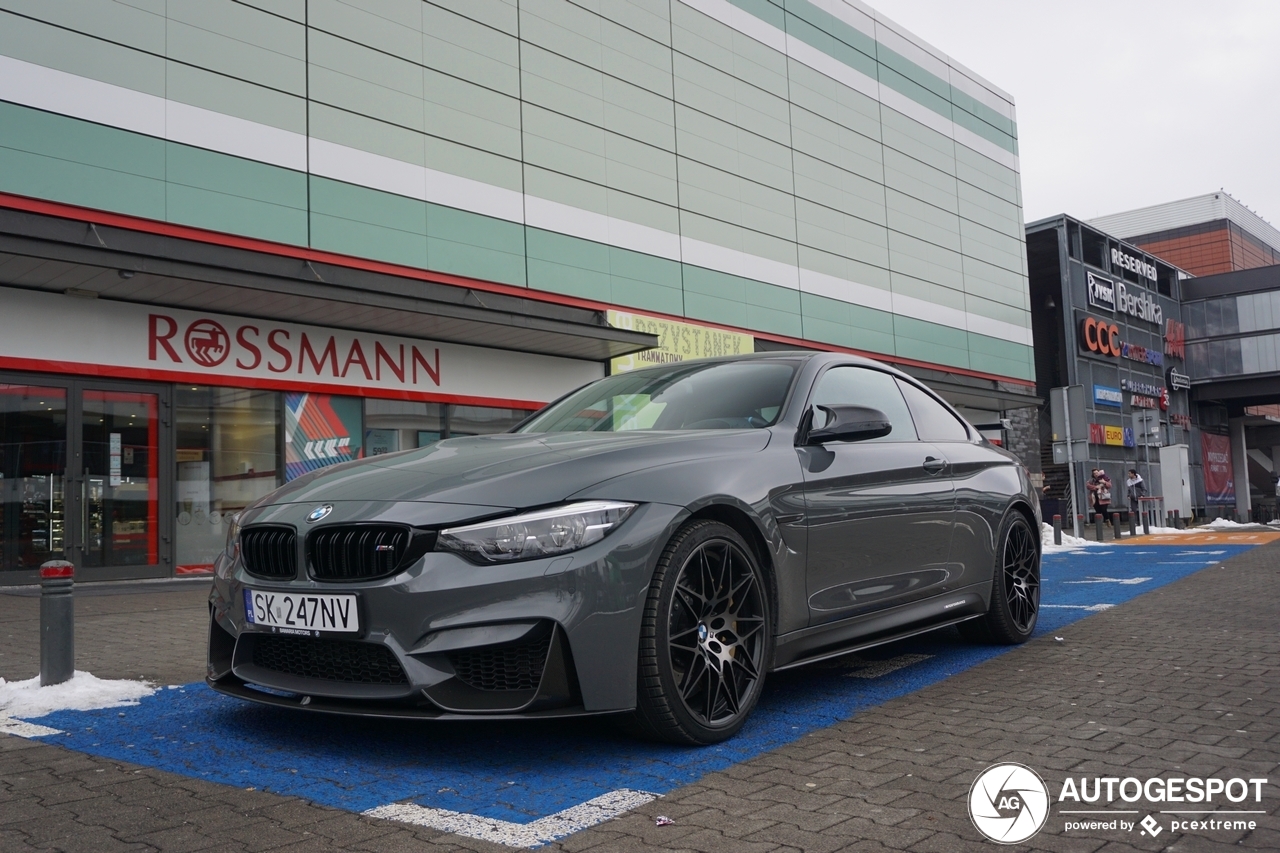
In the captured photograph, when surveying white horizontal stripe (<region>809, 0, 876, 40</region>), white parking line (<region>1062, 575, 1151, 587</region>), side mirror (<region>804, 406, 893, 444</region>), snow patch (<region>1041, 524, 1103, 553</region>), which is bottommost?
snow patch (<region>1041, 524, 1103, 553</region>)

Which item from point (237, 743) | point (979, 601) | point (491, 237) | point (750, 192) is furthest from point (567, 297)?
point (237, 743)

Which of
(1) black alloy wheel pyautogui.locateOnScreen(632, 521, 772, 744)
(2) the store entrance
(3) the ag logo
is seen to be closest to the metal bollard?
(1) black alloy wheel pyautogui.locateOnScreen(632, 521, 772, 744)

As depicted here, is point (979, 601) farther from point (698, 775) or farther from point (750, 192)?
point (750, 192)

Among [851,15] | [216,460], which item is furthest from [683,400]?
[851,15]

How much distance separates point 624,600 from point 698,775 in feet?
1.91

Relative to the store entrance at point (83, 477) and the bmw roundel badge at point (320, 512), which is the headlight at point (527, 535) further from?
the store entrance at point (83, 477)

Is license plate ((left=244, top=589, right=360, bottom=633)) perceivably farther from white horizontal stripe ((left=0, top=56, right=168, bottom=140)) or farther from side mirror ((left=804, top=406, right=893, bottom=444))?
white horizontal stripe ((left=0, top=56, right=168, bottom=140))

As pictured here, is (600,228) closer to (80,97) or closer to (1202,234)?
(80,97)

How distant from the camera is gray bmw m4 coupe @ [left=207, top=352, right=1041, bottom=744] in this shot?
10.2 ft

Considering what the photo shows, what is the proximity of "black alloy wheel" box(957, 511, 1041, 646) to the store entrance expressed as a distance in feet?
34.6

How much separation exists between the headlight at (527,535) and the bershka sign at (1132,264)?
43160mm

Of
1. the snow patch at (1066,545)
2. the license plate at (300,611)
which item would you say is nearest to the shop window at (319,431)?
the snow patch at (1066,545)

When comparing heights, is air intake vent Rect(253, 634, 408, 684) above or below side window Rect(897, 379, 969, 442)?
below

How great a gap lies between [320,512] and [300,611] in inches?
13.1
